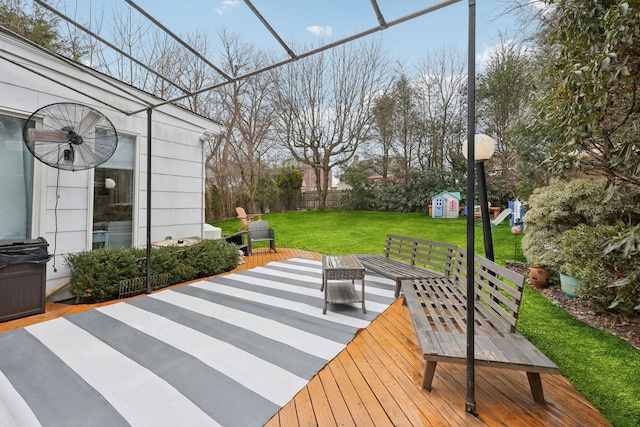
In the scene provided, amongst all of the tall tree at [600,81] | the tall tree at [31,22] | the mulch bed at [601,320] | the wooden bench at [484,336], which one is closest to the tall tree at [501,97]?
the mulch bed at [601,320]

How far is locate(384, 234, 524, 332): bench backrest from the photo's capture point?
2.28 metres

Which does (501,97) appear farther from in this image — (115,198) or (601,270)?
(115,198)

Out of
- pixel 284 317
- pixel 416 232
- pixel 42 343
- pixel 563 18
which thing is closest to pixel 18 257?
pixel 42 343

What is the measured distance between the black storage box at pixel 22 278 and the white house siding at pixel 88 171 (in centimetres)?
71

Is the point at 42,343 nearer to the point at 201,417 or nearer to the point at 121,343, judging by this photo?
the point at 121,343

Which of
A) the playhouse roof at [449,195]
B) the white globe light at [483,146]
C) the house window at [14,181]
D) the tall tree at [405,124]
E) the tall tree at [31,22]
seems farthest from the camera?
the tall tree at [405,124]

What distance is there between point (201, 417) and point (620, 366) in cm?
346

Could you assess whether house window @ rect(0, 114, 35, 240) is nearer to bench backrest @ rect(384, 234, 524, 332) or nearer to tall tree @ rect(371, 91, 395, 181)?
bench backrest @ rect(384, 234, 524, 332)

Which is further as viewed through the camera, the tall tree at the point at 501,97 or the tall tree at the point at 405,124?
the tall tree at the point at 405,124

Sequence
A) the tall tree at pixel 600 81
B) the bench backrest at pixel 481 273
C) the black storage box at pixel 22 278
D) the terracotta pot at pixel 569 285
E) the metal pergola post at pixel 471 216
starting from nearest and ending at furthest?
the tall tree at pixel 600 81 → the metal pergola post at pixel 471 216 → the bench backrest at pixel 481 273 → the black storage box at pixel 22 278 → the terracotta pot at pixel 569 285

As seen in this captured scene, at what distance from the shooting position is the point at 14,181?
371 cm

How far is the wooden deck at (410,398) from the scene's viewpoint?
1816 millimetres

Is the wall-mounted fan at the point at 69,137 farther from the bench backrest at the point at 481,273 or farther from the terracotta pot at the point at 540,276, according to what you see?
the terracotta pot at the point at 540,276

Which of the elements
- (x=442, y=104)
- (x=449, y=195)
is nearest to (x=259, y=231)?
(x=449, y=195)
